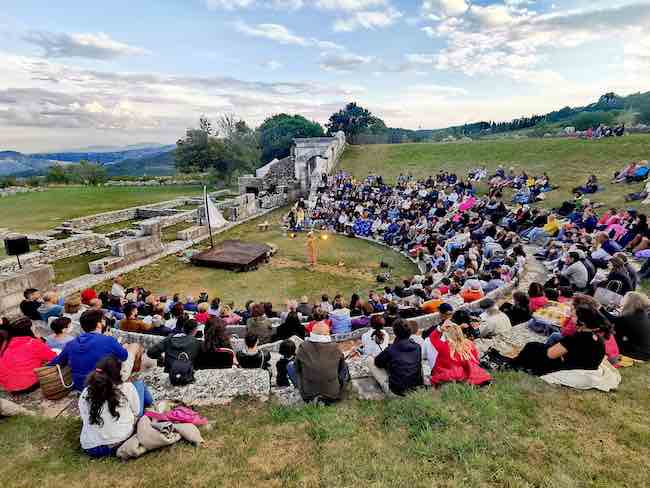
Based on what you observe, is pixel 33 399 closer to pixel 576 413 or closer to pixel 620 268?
pixel 576 413

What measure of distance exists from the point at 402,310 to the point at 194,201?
26.1 m

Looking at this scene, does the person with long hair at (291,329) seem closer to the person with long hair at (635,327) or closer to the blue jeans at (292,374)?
the blue jeans at (292,374)

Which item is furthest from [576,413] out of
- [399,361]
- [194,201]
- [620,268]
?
[194,201]

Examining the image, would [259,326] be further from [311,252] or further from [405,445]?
[311,252]

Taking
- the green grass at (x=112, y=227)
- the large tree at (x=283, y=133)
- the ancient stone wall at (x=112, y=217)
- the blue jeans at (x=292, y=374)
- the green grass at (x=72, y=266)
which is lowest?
the green grass at (x=72, y=266)

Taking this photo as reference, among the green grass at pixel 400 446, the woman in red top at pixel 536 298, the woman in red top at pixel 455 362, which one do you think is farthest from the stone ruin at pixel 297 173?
the green grass at pixel 400 446

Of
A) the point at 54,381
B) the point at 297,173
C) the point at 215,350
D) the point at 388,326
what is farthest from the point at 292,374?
Result: the point at 297,173

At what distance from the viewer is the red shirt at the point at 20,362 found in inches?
200

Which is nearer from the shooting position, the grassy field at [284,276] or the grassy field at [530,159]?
the grassy field at [284,276]

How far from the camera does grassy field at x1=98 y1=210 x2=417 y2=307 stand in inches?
491

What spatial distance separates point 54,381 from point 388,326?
5689mm

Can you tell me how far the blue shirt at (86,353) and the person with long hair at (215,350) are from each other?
116 centimetres

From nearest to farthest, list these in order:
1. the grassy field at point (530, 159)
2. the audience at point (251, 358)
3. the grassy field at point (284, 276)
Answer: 1. the audience at point (251, 358)
2. the grassy field at point (284, 276)
3. the grassy field at point (530, 159)

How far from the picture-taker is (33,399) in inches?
202
